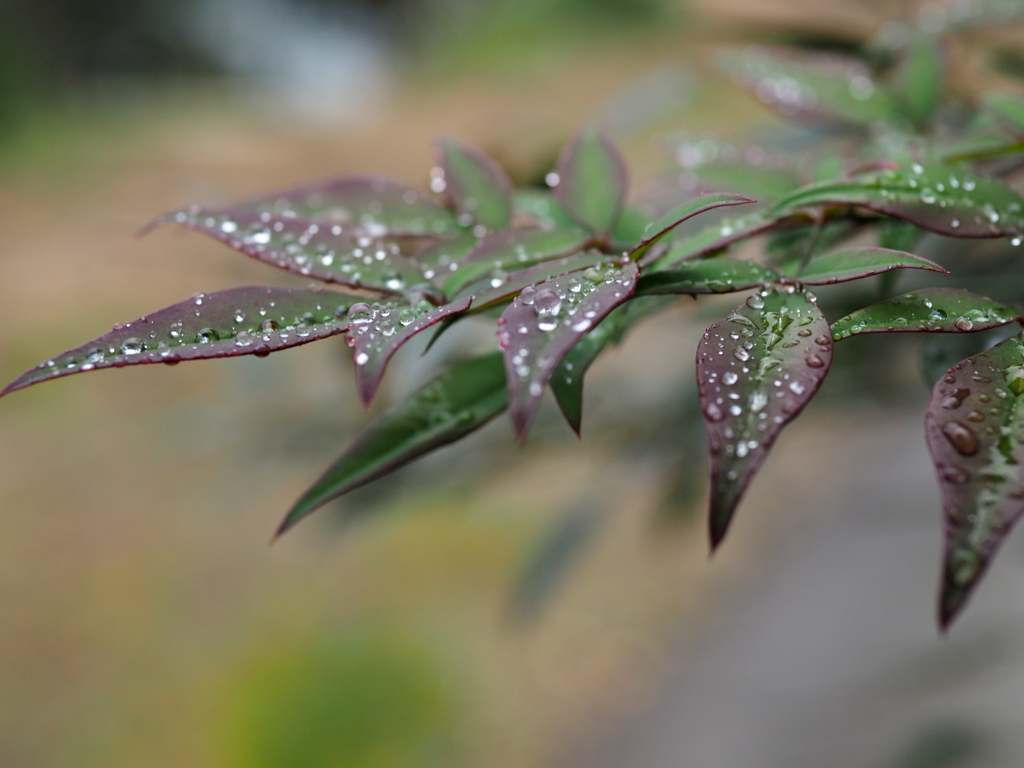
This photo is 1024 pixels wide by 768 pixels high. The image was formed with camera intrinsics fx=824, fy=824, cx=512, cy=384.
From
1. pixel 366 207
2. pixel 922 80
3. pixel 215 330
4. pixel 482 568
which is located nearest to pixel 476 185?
pixel 366 207

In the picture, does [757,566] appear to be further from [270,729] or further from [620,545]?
[270,729]

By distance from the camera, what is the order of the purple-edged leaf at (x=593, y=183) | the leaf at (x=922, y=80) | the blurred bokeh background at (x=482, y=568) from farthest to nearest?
the blurred bokeh background at (x=482, y=568)
the leaf at (x=922, y=80)
the purple-edged leaf at (x=593, y=183)

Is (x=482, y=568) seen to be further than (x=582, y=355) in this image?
Yes

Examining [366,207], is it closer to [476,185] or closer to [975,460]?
[476,185]

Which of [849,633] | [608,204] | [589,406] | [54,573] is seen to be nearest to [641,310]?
[608,204]

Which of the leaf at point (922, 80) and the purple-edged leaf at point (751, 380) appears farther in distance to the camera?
the leaf at point (922, 80)

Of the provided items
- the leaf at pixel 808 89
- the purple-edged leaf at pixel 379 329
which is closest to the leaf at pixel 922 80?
the leaf at pixel 808 89

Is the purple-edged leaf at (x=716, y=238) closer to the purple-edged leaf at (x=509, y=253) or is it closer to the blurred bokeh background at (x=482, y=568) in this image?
the purple-edged leaf at (x=509, y=253)
